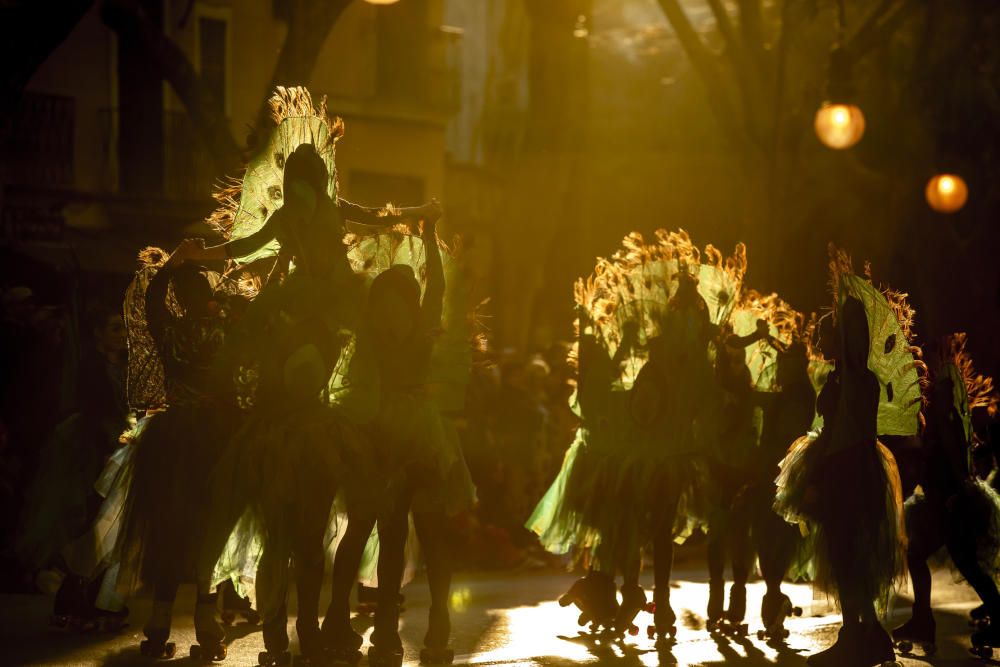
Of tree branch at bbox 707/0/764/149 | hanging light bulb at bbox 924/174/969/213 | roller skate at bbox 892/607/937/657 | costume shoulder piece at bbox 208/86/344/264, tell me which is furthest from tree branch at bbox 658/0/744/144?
costume shoulder piece at bbox 208/86/344/264

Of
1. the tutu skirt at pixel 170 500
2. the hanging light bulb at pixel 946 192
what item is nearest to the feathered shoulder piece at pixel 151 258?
the tutu skirt at pixel 170 500

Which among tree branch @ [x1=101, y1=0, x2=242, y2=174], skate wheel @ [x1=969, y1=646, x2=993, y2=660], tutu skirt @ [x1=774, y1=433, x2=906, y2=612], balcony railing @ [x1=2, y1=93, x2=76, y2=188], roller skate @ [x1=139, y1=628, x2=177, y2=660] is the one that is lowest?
skate wheel @ [x1=969, y1=646, x2=993, y2=660]

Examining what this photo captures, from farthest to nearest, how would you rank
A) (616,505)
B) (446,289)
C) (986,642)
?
1. (616,505)
2. (986,642)
3. (446,289)

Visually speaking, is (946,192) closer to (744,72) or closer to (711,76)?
(744,72)

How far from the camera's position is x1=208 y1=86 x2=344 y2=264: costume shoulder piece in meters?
9.05

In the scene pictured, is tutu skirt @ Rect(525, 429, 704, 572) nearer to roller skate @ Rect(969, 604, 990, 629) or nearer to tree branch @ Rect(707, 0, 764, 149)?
roller skate @ Rect(969, 604, 990, 629)

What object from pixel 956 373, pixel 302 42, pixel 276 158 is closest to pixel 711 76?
pixel 302 42

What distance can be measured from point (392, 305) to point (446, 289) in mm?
607

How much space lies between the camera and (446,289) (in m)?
9.49

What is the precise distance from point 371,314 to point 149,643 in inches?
86.3

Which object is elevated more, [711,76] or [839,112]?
[711,76]

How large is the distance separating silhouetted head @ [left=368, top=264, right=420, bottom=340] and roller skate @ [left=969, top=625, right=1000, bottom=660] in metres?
4.05

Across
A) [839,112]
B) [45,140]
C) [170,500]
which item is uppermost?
[45,140]

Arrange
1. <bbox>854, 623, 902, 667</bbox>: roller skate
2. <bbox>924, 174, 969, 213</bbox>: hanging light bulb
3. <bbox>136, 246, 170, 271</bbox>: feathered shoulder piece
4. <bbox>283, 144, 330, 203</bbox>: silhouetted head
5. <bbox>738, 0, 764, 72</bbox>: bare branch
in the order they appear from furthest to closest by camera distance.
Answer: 1. <bbox>924, 174, 969, 213</bbox>: hanging light bulb
2. <bbox>738, 0, 764, 72</bbox>: bare branch
3. <bbox>136, 246, 170, 271</bbox>: feathered shoulder piece
4. <bbox>854, 623, 902, 667</bbox>: roller skate
5. <bbox>283, 144, 330, 203</bbox>: silhouetted head
